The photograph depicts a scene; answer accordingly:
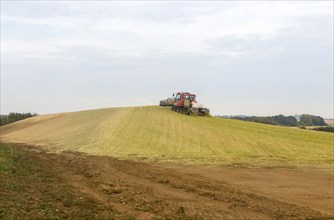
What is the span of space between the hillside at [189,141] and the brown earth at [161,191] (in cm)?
325

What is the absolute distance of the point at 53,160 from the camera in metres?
23.5

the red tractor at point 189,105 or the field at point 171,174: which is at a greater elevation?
the red tractor at point 189,105

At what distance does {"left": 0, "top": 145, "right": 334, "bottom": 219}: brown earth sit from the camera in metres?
11.1

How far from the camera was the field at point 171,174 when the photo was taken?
1152 centimetres

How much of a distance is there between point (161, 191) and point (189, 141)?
16.7 meters

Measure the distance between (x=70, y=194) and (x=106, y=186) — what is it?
2.24 m

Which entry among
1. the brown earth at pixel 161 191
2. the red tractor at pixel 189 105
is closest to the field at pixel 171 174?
the brown earth at pixel 161 191

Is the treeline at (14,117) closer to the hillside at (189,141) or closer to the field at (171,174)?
the hillside at (189,141)

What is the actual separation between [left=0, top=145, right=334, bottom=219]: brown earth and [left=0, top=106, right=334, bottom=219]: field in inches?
1.3

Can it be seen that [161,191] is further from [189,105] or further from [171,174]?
[189,105]

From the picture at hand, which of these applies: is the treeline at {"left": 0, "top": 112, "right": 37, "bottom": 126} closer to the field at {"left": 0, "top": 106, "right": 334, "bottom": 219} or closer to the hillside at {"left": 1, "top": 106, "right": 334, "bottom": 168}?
the hillside at {"left": 1, "top": 106, "right": 334, "bottom": 168}

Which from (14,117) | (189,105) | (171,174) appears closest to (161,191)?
(171,174)

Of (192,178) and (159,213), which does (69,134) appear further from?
(159,213)

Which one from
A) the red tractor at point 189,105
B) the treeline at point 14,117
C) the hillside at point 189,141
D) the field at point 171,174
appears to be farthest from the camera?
the treeline at point 14,117
